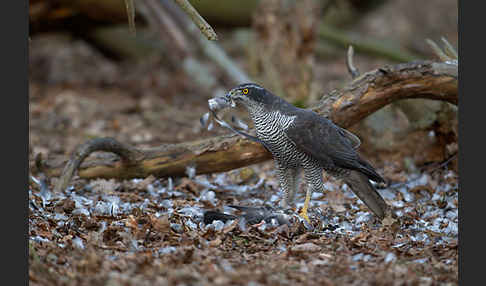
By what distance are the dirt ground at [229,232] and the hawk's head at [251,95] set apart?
92cm

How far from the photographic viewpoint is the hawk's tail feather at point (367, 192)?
14.3ft

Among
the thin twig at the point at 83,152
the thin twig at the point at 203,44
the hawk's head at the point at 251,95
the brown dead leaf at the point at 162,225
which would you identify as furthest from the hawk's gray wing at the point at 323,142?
the thin twig at the point at 203,44

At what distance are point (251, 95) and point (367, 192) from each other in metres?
1.24

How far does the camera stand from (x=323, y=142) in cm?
420

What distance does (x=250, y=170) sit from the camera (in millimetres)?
5965

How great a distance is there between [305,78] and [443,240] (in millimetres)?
4653

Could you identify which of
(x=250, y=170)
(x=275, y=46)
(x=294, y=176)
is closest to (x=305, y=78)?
(x=275, y=46)

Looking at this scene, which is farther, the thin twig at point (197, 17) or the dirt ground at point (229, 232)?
the thin twig at point (197, 17)

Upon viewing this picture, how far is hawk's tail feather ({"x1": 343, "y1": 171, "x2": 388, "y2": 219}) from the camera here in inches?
172

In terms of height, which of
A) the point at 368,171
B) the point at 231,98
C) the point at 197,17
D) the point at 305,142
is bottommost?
the point at 368,171

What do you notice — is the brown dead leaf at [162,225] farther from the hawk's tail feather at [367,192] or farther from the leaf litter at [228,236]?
the hawk's tail feather at [367,192]

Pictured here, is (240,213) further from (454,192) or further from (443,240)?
(454,192)

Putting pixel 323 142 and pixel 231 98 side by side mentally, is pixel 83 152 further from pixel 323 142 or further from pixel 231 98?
pixel 323 142

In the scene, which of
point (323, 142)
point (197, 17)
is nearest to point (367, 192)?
point (323, 142)
